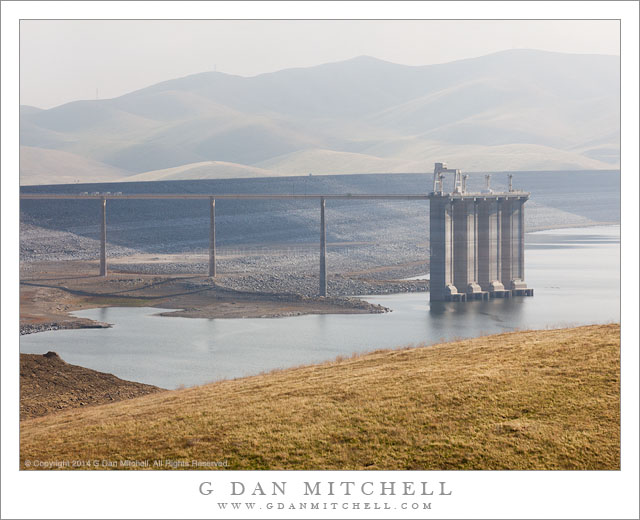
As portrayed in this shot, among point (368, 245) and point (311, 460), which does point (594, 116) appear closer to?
point (368, 245)

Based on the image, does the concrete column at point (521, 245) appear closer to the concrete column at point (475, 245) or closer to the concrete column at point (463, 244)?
the concrete column at point (475, 245)

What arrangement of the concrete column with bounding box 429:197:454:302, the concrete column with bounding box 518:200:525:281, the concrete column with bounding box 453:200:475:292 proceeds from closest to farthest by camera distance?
the concrete column with bounding box 429:197:454:302
the concrete column with bounding box 453:200:475:292
the concrete column with bounding box 518:200:525:281

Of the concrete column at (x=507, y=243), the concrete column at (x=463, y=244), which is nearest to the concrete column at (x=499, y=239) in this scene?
the concrete column at (x=507, y=243)

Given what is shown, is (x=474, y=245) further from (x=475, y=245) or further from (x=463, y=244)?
(x=463, y=244)

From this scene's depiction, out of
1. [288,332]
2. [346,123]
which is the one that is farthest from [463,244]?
[346,123]

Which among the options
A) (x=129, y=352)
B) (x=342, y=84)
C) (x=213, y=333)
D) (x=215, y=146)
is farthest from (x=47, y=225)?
(x=215, y=146)

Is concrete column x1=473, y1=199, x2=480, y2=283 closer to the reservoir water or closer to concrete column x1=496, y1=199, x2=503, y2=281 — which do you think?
concrete column x1=496, y1=199, x2=503, y2=281

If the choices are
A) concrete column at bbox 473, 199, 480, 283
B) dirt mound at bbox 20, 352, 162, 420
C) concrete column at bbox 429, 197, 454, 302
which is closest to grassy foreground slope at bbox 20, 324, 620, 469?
dirt mound at bbox 20, 352, 162, 420
